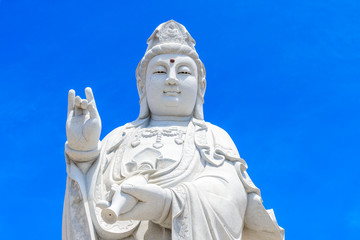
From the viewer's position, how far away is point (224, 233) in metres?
6.89

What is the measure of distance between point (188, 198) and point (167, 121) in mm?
1559

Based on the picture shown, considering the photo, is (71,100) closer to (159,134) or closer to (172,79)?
(159,134)

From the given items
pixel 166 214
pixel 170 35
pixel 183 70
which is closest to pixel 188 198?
pixel 166 214

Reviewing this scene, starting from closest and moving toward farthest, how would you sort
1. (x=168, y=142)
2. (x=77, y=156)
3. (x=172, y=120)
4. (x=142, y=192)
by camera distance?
(x=142, y=192)
(x=77, y=156)
(x=168, y=142)
(x=172, y=120)

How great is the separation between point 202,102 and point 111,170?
5.59ft

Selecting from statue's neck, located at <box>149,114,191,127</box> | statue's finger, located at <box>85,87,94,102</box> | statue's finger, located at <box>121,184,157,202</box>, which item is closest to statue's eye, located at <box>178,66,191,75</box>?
statue's neck, located at <box>149,114,191,127</box>

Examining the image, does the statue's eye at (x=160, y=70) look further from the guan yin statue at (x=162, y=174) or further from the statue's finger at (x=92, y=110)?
the statue's finger at (x=92, y=110)

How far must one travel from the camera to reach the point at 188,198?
268 inches

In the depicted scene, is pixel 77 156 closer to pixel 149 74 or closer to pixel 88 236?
pixel 88 236

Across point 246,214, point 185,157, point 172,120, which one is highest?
point 172,120

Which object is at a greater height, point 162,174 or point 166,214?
point 162,174

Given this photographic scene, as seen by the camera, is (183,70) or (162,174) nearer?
A: (162,174)

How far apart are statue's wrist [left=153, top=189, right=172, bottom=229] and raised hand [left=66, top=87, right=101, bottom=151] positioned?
102cm

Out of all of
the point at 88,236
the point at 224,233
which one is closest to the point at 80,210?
the point at 88,236
